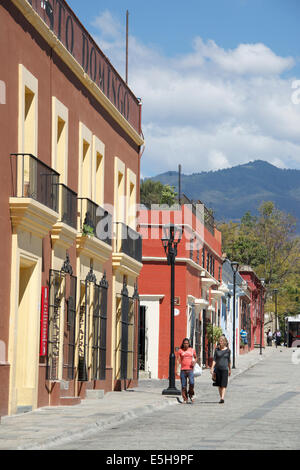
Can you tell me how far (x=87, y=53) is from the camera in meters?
26.4

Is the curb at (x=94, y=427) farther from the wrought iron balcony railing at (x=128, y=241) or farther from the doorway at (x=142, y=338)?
the doorway at (x=142, y=338)

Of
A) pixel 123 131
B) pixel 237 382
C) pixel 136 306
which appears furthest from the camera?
pixel 237 382

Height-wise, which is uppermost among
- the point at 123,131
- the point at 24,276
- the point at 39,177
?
the point at 123,131

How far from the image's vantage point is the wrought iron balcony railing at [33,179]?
20.0 m

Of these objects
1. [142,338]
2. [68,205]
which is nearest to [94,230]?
[68,205]

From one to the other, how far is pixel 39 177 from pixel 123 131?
11.4 metres

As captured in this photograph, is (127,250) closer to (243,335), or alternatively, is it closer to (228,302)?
(228,302)

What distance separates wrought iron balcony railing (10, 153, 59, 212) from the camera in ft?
65.8

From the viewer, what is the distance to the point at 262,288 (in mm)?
97312

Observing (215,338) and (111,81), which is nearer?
(111,81)

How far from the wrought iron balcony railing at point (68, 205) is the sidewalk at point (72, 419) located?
14.5 ft

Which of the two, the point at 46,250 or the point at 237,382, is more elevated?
the point at 46,250

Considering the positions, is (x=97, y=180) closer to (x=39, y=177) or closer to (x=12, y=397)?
(x=39, y=177)
